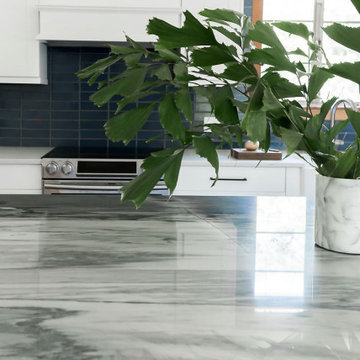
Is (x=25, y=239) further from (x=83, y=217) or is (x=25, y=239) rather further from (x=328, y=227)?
(x=328, y=227)

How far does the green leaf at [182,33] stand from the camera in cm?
93

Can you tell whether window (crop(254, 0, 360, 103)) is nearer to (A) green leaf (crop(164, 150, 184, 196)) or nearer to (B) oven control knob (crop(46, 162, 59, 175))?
(B) oven control knob (crop(46, 162, 59, 175))

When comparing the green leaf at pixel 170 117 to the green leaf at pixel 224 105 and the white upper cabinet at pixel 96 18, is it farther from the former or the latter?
the white upper cabinet at pixel 96 18

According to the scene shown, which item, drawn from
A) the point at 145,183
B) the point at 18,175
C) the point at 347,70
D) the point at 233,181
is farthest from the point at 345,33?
the point at 18,175

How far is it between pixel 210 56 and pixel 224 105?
0.31 ft

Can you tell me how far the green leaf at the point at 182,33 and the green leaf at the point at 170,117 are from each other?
96 millimetres

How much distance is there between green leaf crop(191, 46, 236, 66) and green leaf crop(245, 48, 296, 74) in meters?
0.08

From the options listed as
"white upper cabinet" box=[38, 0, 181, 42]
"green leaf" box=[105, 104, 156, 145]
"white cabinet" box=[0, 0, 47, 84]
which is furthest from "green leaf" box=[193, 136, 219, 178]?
"white cabinet" box=[0, 0, 47, 84]

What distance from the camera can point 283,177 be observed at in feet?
11.6

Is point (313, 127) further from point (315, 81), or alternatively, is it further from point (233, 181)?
point (233, 181)

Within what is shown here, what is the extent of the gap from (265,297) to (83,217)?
71cm

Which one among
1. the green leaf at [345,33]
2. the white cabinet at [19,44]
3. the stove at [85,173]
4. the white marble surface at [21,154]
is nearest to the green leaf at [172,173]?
the green leaf at [345,33]

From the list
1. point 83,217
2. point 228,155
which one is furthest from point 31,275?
point 228,155

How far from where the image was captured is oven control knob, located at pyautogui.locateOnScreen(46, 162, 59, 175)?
3.43 m
